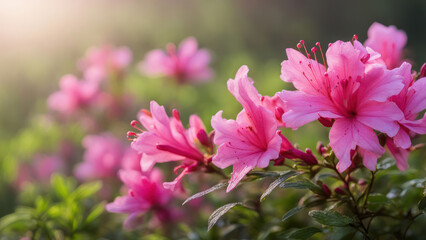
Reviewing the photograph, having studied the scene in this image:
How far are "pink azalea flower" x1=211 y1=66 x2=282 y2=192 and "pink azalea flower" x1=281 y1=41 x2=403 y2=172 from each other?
0.06 m

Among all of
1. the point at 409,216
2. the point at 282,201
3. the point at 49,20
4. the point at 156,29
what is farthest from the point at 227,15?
the point at 409,216

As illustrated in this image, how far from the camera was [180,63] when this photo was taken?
8.03 feet

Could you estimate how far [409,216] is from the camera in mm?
1118

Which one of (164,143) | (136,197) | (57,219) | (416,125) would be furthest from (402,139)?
(57,219)

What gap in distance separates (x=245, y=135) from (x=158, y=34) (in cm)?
501

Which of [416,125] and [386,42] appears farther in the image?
[386,42]

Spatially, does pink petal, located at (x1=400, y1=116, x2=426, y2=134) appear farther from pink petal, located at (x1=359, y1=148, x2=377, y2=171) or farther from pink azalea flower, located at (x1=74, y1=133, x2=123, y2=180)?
pink azalea flower, located at (x1=74, y1=133, x2=123, y2=180)

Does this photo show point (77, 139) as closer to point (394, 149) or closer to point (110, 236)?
point (110, 236)

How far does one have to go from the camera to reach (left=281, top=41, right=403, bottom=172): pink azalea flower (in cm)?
88

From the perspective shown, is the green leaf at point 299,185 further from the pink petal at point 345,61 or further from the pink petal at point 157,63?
the pink petal at point 157,63

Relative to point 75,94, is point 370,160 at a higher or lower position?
lower

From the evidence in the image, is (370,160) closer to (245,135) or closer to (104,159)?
(245,135)

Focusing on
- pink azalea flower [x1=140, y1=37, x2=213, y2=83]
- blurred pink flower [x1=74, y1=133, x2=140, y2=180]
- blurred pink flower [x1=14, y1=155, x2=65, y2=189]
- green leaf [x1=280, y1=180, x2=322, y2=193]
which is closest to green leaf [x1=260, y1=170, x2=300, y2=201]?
green leaf [x1=280, y1=180, x2=322, y2=193]

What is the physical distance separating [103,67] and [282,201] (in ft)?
4.83
